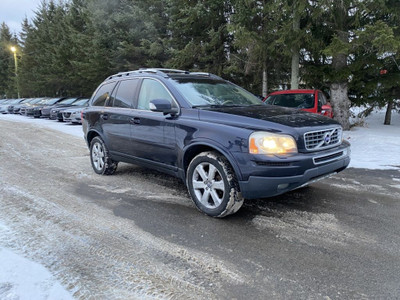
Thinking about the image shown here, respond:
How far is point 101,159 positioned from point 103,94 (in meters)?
1.26

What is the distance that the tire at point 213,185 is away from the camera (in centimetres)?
347

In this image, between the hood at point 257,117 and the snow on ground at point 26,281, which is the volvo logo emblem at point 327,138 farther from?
the snow on ground at point 26,281

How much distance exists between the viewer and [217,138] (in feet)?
11.5

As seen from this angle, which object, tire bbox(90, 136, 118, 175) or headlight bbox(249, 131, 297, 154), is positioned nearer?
headlight bbox(249, 131, 297, 154)

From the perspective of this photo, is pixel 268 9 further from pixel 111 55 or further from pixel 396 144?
pixel 111 55

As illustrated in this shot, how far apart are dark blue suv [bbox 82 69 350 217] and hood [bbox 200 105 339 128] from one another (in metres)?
0.01

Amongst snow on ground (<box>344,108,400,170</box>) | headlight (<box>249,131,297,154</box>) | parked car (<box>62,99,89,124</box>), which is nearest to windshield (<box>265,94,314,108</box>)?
snow on ground (<box>344,108,400,170</box>)

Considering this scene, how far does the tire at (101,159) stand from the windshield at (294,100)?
224 inches

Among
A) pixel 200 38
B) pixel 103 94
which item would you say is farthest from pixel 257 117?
pixel 200 38

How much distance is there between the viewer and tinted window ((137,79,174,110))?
4353 millimetres

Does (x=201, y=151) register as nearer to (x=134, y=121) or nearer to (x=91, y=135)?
(x=134, y=121)

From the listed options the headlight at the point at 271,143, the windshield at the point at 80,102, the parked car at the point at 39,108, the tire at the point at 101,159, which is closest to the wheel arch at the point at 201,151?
the headlight at the point at 271,143

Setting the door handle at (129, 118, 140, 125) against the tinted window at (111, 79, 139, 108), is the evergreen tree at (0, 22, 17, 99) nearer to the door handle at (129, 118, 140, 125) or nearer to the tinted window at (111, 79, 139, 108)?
the tinted window at (111, 79, 139, 108)

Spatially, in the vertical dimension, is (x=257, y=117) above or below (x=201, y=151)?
above
